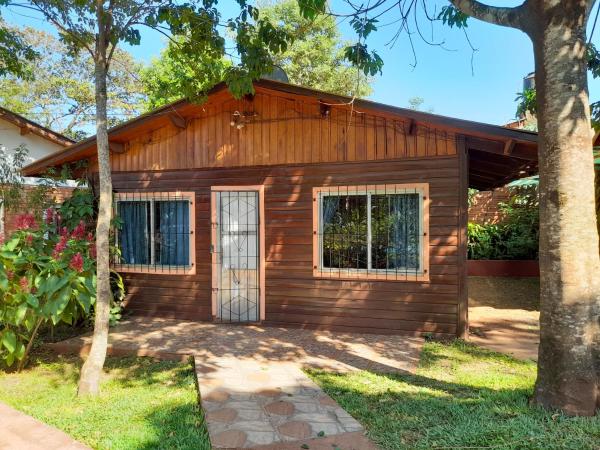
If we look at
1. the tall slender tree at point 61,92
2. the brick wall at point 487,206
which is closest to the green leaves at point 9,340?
the brick wall at point 487,206

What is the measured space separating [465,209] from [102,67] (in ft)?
15.8

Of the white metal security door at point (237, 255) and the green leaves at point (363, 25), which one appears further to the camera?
the white metal security door at point (237, 255)

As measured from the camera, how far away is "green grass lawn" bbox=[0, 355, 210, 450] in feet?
10.4

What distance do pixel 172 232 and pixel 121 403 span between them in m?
3.87

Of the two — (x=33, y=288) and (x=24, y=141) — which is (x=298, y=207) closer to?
(x=33, y=288)

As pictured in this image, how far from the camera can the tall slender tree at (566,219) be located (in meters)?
3.10

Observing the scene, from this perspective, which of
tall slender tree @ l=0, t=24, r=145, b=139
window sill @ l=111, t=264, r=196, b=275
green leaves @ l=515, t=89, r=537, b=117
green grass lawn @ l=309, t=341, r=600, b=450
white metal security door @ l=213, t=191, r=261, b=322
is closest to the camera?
green grass lawn @ l=309, t=341, r=600, b=450

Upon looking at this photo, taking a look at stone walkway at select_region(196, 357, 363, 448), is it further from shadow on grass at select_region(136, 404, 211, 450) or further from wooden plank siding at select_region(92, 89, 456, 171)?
wooden plank siding at select_region(92, 89, 456, 171)

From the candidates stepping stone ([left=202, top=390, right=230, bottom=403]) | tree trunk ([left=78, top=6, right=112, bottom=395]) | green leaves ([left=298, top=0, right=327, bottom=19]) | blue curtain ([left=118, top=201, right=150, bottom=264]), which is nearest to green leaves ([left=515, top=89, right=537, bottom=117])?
green leaves ([left=298, top=0, right=327, bottom=19])

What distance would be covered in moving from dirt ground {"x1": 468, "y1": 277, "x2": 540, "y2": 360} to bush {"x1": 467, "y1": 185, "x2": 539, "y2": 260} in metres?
0.80

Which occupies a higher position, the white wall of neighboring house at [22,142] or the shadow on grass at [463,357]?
the white wall of neighboring house at [22,142]

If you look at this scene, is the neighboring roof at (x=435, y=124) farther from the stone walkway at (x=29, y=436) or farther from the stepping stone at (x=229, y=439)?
the stone walkway at (x=29, y=436)

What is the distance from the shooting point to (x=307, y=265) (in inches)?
263

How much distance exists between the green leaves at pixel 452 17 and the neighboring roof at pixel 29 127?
11414 millimetres
